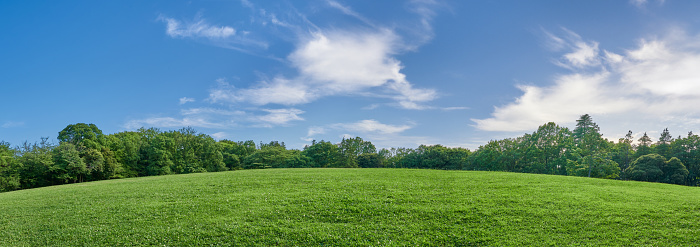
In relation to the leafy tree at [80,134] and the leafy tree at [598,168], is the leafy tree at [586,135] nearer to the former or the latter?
the leafy tree at [598,168]

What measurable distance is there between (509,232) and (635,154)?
60178 mm

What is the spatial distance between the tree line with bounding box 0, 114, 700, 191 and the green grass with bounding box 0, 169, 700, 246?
33.9 m

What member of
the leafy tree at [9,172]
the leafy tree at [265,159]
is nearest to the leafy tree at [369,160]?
the leafy tree at [265,159]

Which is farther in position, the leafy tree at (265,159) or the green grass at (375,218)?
the leafy tree at (265,159)

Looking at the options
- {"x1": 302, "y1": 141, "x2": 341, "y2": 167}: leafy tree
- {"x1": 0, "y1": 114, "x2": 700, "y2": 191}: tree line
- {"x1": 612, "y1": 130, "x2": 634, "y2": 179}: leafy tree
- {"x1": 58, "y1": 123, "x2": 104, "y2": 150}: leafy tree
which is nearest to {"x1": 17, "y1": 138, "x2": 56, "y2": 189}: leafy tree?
{"x1": 0, "y1": 114, "x2": 700, "y2": 191}: tree line

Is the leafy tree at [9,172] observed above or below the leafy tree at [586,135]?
below

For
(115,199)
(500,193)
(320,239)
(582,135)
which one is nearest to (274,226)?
(320,239)

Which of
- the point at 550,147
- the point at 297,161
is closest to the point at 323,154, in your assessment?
the point at 297,161

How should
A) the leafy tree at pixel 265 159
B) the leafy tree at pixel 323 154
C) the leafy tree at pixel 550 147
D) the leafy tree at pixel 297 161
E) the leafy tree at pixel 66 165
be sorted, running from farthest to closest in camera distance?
the leafy tree at pixel 323 154
the leafy tree at pixel 265 159
the leafy tree at pixel 297 161
the leafy tree at pixel 550 147
the leafy tree at pixel 66 165

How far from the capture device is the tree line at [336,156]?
42031 mm

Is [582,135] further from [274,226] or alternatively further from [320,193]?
[274,226]

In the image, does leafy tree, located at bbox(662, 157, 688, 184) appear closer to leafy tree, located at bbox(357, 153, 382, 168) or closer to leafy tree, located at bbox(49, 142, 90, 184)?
leafy tree, located at bbox(357, 153, 382, 168)

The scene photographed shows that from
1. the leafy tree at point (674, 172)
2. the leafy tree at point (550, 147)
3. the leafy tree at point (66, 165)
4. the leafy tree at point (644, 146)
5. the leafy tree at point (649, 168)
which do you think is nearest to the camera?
the leafy tree at point (649, 168)

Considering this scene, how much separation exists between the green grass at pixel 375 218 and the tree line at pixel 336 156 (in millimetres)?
33937
